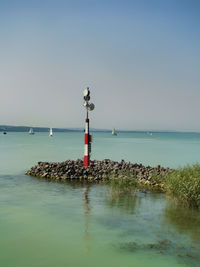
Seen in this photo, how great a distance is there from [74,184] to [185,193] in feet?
16.9

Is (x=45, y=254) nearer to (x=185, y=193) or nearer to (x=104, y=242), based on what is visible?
(x=104, y=242)

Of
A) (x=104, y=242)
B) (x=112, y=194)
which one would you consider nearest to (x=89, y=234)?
(x=104, y=242)

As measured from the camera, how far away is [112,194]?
11.3 m

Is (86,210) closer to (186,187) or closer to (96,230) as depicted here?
(96,230)

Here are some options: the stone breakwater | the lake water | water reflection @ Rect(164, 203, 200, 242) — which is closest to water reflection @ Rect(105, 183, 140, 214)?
the lake water

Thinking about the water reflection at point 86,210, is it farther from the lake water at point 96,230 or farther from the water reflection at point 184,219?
the water reflection at point 184,219

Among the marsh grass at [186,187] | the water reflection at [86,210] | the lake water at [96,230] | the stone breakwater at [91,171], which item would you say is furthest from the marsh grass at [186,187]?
the stone breakwater at [91,171]

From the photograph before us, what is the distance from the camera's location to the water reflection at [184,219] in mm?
7348

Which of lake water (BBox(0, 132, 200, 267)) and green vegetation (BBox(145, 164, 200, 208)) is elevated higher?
green vegetation (BBox(145, 164, 200, 208))

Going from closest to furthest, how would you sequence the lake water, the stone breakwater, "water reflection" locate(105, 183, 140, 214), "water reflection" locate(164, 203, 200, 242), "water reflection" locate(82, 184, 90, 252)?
the lake water < "water reflection" locate(82, 184, 90, 252) < "water reflection" locate(164, 203, 200, 242) < "water reflection" locate(105, 183, 140, 214) < the stone breakwater

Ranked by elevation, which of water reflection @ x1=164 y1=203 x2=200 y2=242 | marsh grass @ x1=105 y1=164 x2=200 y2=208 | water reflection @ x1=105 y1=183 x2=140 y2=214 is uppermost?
marsh grass @ x1=105 y1=164 x2=200 y2=208

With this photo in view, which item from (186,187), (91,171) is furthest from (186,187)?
(91,171)

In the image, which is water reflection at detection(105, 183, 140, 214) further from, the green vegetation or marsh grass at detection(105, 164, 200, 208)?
the green vegetation

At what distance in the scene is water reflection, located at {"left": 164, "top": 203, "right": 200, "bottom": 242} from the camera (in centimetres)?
735
